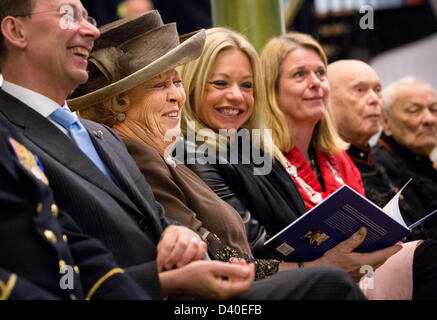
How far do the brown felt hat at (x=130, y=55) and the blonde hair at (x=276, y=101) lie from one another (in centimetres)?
82

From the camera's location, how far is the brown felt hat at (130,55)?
2.33 metres

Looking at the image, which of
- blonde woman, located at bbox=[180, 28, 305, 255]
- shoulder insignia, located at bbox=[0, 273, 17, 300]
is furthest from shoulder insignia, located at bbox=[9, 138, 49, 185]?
blonde woman, located at bbox=[180, 28, 305, 255]

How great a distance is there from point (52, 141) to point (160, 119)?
0.70 meters

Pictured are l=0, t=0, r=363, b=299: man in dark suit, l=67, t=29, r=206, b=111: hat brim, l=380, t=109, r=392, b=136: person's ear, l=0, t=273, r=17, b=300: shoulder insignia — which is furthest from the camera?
l=380, t=109, r=392, b=136: person's ear

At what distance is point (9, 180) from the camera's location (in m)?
1.49

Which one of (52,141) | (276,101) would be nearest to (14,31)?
(52,141)

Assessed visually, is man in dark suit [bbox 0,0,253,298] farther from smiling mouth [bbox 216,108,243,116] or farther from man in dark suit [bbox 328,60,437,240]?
man in dark suit [bbox 328,60,437,240]

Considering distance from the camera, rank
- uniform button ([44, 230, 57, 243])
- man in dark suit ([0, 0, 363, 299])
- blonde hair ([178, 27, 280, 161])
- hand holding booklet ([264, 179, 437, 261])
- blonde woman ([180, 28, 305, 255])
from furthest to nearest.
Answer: blonde hair ([178, 27, 280, 161]) < blonde woman ([180, 28, 305, 255]) < hand holding booklet ([264, 179, 437, 261]) < man in dark suit ([0, 0, 363, 299]) < uniform button ([44, 230, 57, 243])

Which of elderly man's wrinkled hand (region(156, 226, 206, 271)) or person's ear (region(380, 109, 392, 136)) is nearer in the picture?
elderly man's wrinkled hand (region(156, 226, 206, 271))

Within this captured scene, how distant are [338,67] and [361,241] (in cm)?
189

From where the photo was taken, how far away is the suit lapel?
1752 mm

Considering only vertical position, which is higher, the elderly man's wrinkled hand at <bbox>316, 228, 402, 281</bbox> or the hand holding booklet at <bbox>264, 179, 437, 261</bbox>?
the hand holding booklet at <bbox>264, 179, 437, 261</bbox>

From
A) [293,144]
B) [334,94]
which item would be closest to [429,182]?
[334,94]

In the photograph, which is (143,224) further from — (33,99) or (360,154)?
(360,154)
